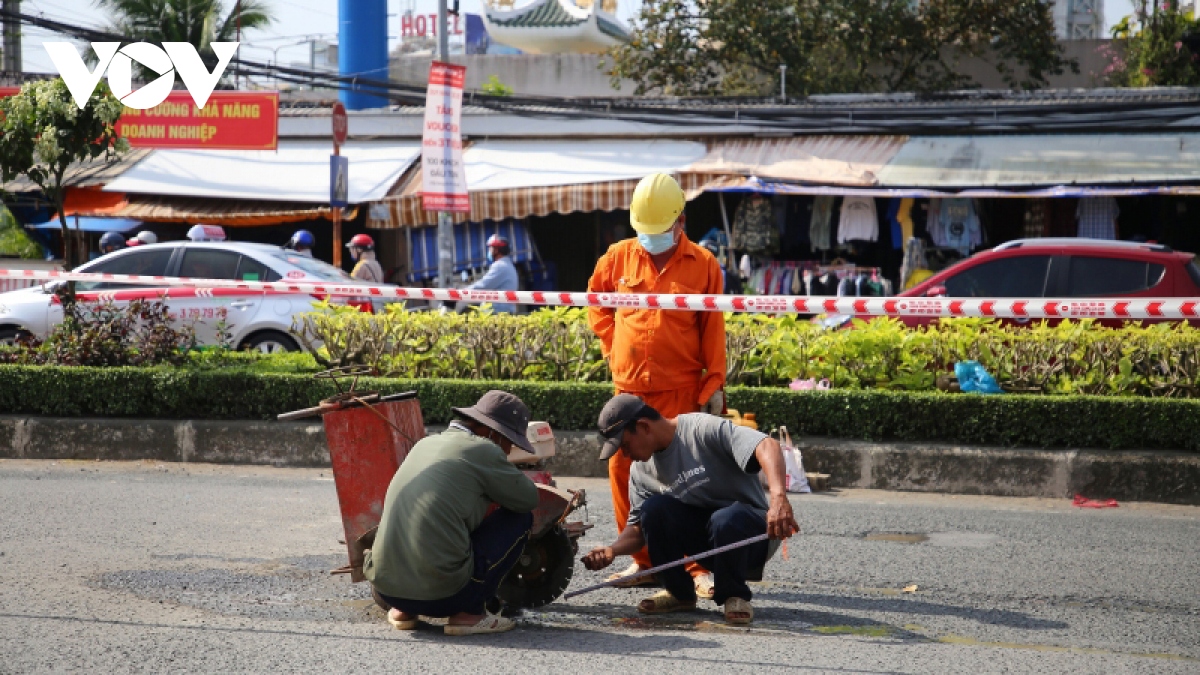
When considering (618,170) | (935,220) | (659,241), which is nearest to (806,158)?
(935,220)

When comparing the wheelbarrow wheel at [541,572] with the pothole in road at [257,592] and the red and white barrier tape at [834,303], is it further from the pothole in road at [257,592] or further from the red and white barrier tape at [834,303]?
the red and white barrier tape at [834,303]

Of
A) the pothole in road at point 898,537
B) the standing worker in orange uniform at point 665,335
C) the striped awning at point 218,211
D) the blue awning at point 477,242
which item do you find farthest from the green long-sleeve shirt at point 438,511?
the striped awning at point 218,211

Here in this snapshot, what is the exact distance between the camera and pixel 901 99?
19156 mm

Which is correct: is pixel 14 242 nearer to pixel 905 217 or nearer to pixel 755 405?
pixel 905 217

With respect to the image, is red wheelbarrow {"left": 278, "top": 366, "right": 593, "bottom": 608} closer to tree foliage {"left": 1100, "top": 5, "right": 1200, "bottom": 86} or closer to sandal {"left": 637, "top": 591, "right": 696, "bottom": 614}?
sandal {"left": 637, "top": 591, "right": 696, "bottom": 614}

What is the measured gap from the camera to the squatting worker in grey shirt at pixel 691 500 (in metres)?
5.23

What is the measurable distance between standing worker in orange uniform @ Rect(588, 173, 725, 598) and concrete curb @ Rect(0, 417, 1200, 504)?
9.41 feet

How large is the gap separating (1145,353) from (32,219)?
1898cm

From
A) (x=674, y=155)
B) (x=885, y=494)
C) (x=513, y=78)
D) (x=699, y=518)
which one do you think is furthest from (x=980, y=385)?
(x=513, y=78)

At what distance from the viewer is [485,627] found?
500 centimetres

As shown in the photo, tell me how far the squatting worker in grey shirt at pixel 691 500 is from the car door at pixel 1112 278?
24.3ft

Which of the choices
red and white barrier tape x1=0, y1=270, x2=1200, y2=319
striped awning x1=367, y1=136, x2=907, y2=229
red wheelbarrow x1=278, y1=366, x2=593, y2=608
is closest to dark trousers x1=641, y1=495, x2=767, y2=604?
red wheelbarrow x1=278, y1=366, x2=593, y2=608

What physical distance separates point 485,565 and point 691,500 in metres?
0.94

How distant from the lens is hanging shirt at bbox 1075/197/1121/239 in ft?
56.9
